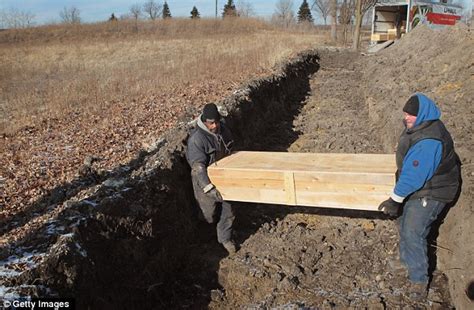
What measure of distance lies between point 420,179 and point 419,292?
116cm

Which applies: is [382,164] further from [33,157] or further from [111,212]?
[33,157]

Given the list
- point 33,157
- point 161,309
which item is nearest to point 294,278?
point 161,309

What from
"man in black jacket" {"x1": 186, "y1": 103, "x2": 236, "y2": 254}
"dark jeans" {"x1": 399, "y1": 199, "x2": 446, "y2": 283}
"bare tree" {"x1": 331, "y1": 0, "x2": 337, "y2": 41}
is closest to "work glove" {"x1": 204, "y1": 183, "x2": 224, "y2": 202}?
"man in black jacket" {"x1": 186, "y1": 103, "x2": 236, "y2": 254}

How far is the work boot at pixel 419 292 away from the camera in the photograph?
389 centimetres

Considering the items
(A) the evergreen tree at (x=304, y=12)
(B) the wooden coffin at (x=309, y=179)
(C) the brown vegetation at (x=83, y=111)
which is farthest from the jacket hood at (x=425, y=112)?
(A) the evergreen tree at (x=304, y=12)

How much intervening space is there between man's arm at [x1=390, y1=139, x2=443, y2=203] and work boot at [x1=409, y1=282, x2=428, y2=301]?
0.97 meters

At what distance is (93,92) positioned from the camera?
41.4ft

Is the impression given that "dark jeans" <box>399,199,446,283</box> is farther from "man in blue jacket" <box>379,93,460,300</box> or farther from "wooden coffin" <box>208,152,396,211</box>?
"wooden coffin" <box>208,152,396,211</box>

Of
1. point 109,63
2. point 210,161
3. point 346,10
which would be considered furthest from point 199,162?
point 346,10

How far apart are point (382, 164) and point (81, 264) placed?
2.96 meters

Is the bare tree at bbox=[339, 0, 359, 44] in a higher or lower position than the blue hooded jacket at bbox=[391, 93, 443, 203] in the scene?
higher

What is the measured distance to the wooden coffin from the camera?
13.1 ft

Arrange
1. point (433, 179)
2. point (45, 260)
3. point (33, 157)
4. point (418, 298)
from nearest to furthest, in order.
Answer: point (45, 260)
point (433, 179)
point (418, 298)
point (33, 157)

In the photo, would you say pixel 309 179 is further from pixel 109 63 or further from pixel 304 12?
pixel 304 12
